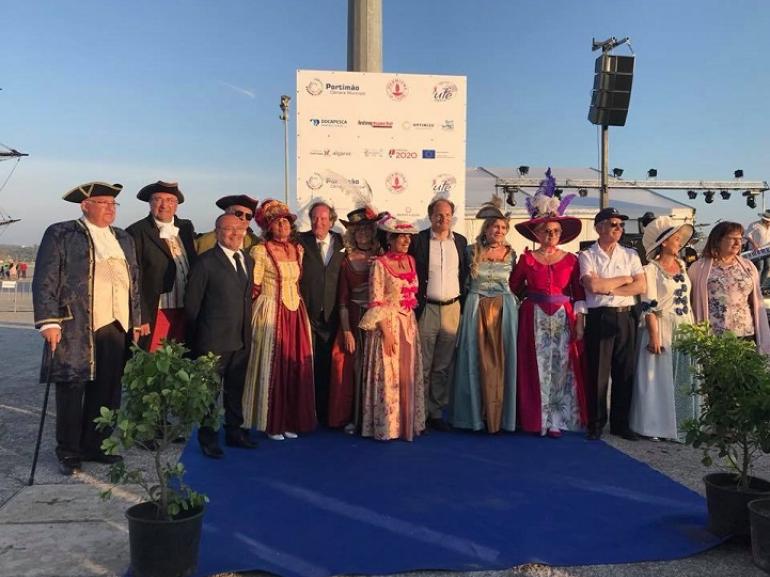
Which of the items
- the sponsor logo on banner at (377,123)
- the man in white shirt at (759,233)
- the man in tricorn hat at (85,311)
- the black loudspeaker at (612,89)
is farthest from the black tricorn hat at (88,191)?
the black loudspeaker at (612,89)

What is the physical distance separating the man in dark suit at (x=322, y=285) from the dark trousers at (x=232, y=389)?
69 centimetres

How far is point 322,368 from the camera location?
16.9 ft

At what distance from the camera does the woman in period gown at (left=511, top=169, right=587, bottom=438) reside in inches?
194

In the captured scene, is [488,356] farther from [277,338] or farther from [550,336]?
[277,338]

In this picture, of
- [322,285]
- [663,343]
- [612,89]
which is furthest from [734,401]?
[612,89]

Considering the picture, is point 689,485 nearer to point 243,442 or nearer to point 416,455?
point 416,455

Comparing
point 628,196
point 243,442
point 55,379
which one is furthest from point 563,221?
point 628,196

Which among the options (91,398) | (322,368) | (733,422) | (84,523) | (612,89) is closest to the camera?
(733,422)

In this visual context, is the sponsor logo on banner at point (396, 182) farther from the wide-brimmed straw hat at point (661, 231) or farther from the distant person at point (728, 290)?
the distant person at point (728, 290)

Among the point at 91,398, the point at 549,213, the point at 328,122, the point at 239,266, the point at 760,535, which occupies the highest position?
the point at 328,122

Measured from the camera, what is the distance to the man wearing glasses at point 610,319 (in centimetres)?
484

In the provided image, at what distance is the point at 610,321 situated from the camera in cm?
486

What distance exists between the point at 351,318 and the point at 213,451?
55.3 inches

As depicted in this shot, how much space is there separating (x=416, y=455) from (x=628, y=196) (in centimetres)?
1763
